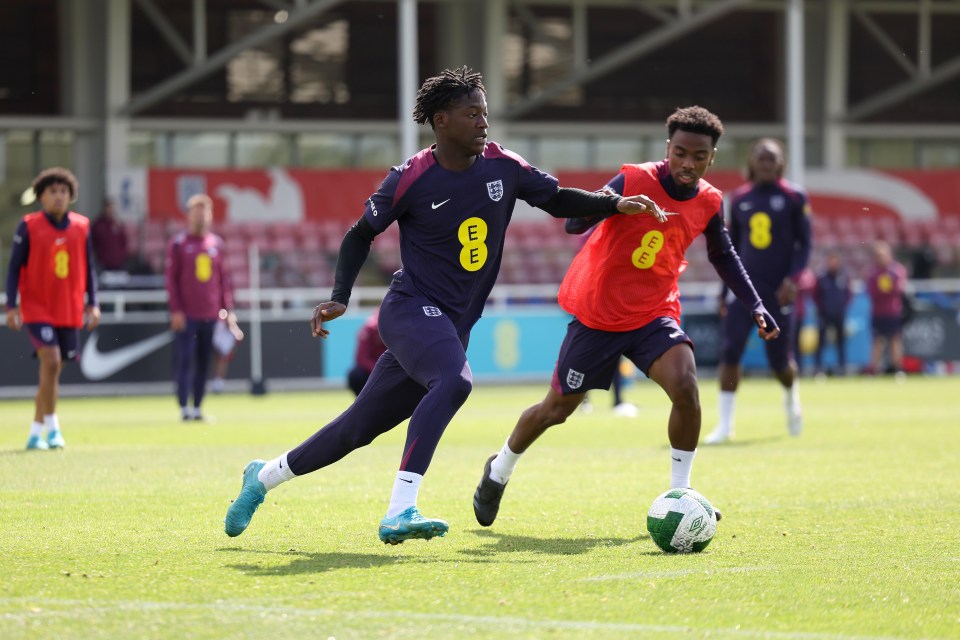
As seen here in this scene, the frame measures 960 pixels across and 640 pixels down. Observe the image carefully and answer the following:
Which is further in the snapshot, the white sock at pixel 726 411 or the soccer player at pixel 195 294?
the soccer player at pixel 195 294

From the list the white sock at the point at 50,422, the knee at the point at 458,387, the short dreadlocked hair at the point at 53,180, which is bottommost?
the white sock at the point at 50,422

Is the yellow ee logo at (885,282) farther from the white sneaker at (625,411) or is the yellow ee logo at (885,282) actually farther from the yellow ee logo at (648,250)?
the yellow ee logo at (648,250)

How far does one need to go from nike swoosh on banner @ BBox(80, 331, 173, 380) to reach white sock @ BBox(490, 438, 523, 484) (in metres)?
14.3

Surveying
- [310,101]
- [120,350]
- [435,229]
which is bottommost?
[120,350]

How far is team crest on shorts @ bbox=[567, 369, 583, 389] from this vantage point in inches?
293

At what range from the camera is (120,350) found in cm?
2103

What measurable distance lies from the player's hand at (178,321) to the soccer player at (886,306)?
1349 cm

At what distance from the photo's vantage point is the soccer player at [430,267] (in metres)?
6.35

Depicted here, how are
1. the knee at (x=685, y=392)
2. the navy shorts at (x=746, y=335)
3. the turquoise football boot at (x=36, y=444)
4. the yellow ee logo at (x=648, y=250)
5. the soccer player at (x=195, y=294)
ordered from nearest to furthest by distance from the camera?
the knee at (x=685, y=392) → the yellow ee logo at (x=648, y=250) → the turquoise football boot at (x=36, y=444) → the navy shorts at (x=746, y=335) → the soccer player at (x=195, y=294)

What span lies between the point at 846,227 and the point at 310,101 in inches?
471

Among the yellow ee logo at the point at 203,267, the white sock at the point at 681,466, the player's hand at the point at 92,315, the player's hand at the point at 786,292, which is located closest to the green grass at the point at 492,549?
the white sock at the point at 681,466

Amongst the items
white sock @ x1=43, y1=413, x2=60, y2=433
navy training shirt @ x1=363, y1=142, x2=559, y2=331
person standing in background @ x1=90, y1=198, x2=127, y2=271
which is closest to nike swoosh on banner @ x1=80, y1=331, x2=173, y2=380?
person standing in background @ x1=90, y1=198, x2=127, y2=271

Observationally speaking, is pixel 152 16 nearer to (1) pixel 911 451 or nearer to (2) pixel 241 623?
(1) pixel 911 451

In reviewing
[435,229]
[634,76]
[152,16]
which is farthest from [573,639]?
[634,76]
